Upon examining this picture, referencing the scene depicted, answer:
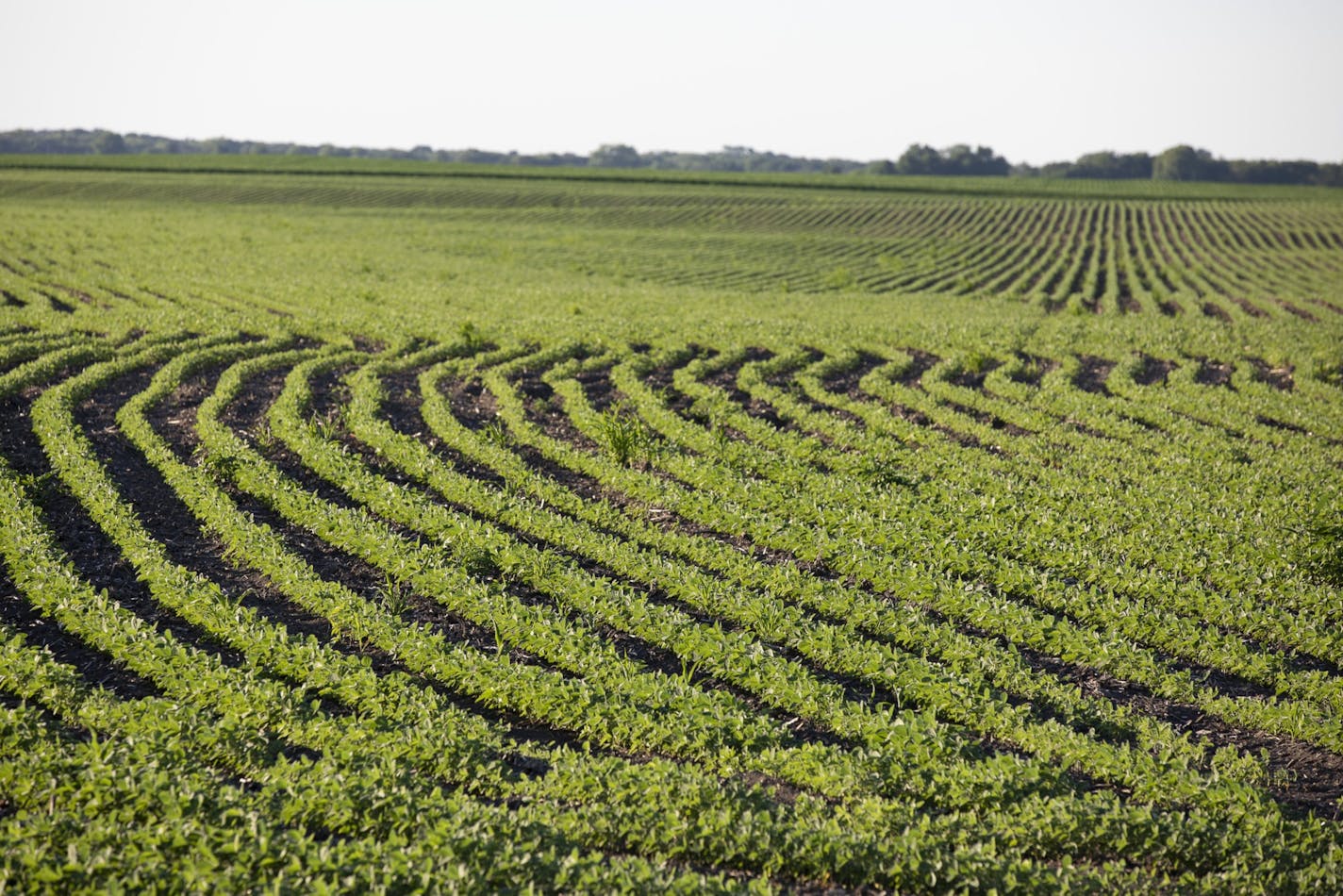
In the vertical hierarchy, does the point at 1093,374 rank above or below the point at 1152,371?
below

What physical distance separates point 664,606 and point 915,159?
154 meters

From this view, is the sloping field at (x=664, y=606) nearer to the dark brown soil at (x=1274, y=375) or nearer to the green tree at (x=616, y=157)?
the dark brown soil at (x=1274, y=375)

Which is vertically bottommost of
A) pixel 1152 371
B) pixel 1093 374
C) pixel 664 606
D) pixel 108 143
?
pixel 664 606

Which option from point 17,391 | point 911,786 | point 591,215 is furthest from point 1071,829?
point 591,215

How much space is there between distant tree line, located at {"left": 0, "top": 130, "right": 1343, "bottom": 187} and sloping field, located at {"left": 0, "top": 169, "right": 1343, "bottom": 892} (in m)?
130

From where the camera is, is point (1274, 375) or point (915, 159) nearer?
point (1274, 375)

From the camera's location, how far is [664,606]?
9.10 m

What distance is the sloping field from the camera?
6211 mm

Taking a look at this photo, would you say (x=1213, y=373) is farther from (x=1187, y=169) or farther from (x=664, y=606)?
(x=1187, y=169)

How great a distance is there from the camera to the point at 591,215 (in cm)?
6769

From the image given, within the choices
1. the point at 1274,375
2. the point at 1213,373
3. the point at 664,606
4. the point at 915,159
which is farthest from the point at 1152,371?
the point at 915,159

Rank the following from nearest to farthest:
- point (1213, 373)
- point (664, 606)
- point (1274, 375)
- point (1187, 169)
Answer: point (664, 606) < point (1274, 375) < point (1213, 373) < point (1187, 169)

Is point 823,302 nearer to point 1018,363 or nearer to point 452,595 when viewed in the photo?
point 1018,363

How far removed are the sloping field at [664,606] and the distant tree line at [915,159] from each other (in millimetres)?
129699
